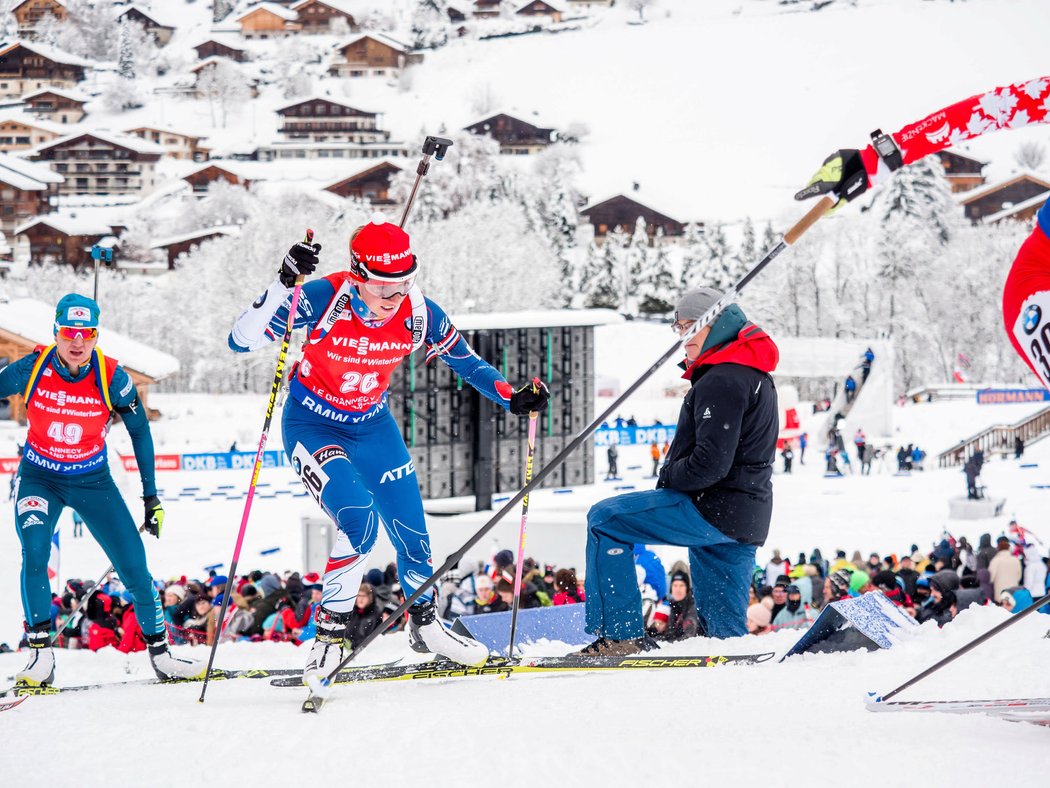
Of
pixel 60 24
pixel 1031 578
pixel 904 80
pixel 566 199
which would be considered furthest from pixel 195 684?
pixel 60 24

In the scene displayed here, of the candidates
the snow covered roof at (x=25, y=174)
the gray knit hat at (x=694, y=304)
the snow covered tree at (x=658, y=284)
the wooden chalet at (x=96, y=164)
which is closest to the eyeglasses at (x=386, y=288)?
the gray knit hat at (x=694, y=304)

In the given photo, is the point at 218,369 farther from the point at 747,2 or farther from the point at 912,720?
the point at 747,2

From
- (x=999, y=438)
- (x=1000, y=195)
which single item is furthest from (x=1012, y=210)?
(x=999, y=438)

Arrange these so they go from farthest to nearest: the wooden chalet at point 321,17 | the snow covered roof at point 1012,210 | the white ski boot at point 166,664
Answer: the wooden chalet at point 321,17 < the snow covered roof at point 1012,210 < the white ski boot at point 166,664

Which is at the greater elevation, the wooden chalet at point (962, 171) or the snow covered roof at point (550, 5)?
the snow covered roof at point (550, 5)

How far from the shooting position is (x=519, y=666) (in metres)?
4.69

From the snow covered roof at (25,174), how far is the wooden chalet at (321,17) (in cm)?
5584

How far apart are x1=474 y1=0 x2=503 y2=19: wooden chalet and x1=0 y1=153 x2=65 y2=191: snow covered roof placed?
68.3m

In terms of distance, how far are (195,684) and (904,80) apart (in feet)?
398

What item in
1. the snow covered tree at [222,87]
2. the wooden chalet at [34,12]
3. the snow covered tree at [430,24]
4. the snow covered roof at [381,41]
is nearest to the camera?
the snow covered tree at [222,87]

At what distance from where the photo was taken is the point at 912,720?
10.7 ft

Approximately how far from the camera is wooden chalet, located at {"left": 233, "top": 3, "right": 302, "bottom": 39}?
142 metres

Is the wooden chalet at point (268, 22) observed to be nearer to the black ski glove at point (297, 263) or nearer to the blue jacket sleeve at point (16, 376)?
the blue jacket sleeve at point (16, 376)

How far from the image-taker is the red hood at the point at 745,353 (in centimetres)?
467
